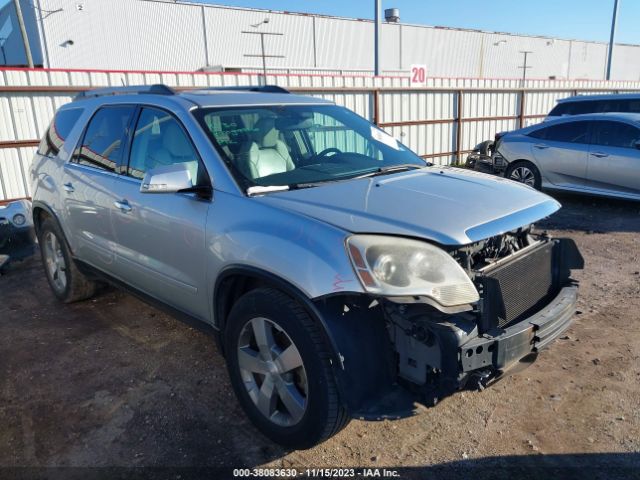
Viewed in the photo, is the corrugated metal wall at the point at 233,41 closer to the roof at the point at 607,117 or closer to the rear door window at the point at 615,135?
the roof at the point at 607,117

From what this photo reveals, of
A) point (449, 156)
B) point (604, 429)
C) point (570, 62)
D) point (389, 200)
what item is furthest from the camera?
point (570, 62)

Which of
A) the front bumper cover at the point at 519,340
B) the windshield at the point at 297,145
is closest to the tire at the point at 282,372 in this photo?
the front bumper cover at the point at 519,340

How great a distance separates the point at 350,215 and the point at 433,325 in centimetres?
65

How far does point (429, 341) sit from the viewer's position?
2.31 meters

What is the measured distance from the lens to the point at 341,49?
3844 cm

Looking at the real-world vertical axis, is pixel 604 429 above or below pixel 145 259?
below

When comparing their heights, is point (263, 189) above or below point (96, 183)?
above

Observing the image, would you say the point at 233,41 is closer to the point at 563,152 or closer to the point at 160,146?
the point at 563,152

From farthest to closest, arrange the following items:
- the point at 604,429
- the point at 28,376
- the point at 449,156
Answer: the point at 449,156, the point at 28,376, the point at 604,429

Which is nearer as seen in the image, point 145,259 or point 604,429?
point 604,429

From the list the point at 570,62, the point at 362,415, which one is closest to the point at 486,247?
the point at 362,415

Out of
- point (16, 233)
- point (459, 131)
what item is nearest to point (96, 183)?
point (16, 233)

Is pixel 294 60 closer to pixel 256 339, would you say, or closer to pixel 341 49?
pixel 341 49

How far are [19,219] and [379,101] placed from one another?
8.70 metres
